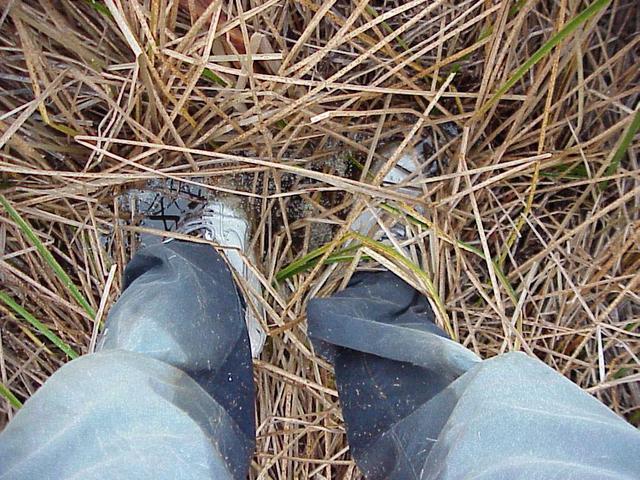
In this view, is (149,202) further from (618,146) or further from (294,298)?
(618,146)

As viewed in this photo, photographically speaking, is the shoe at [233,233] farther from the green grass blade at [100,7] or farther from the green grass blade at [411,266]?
the green grass blade at [100,7]

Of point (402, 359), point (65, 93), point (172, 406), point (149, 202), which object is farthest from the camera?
point (149, 202)

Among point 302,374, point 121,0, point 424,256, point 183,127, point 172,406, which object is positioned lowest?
point 302,374

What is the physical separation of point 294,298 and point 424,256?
0.18 meters

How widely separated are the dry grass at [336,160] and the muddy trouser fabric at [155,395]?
0.11 metres

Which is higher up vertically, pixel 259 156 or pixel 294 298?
pixel 259 156

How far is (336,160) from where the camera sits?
0.87m

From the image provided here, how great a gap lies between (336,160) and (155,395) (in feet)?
1.50

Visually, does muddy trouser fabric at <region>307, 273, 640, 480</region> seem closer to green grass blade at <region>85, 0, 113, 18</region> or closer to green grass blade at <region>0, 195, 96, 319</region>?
green grass blade at <region>0, 195, 96, 319</region>

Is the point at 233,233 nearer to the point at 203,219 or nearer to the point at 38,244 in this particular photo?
the point at 203,219

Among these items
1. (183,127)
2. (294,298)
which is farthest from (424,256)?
(183,127)

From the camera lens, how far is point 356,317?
70cm

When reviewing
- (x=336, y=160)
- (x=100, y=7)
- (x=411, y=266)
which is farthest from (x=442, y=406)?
(x=100, y=7)

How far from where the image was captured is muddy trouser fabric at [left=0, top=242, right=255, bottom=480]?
0.45 meters
